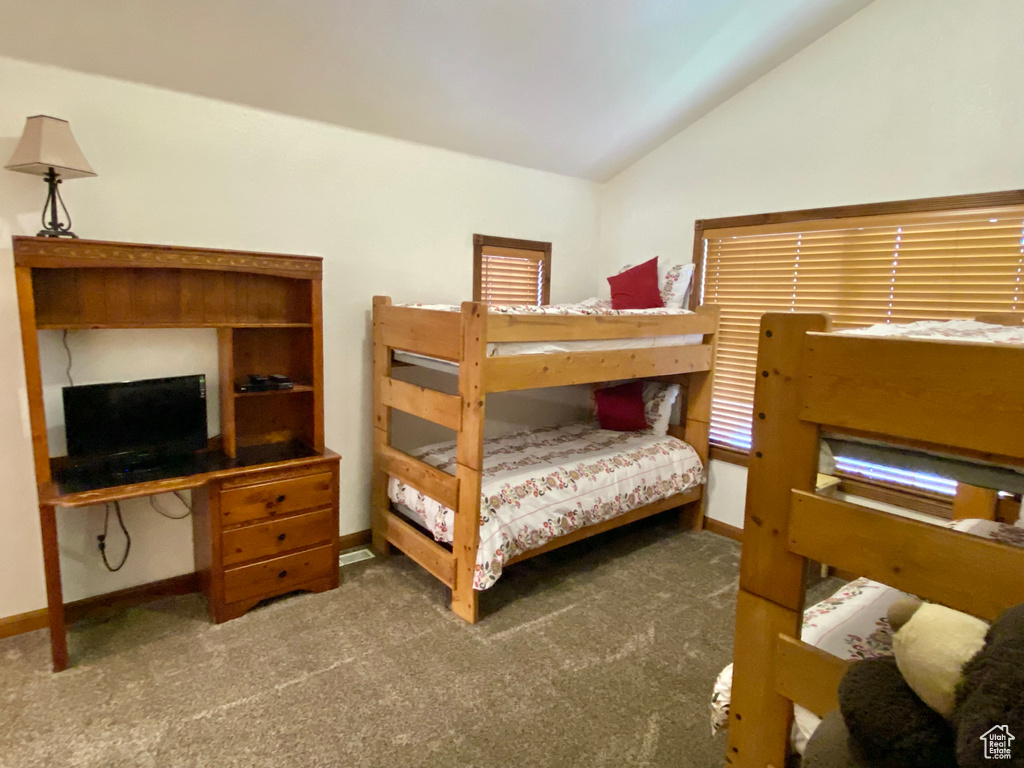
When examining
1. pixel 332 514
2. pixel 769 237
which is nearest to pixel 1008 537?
pixel 769 237

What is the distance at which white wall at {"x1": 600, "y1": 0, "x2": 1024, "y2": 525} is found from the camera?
2441mm

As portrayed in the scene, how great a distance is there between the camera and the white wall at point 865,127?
8.01ft

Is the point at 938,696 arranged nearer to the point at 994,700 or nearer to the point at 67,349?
the point at 994,700

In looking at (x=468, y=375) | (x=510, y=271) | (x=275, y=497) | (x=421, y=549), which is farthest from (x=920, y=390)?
Answer: (x=510, y=271)

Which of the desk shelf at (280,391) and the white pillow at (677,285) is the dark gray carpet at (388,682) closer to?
the desk shelf at (280,391)

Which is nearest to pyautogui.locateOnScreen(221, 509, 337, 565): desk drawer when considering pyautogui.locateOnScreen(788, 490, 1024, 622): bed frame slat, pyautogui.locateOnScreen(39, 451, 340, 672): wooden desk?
pyautogui.locateOnScreen(39, 451, 340, 672): wooden desk

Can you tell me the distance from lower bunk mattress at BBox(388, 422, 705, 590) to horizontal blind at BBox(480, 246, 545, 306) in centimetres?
92

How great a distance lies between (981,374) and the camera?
3.00ft

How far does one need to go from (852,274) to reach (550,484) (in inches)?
75.5

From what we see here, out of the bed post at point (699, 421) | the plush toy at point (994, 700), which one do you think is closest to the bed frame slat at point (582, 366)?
the bed post at point (699, 421)

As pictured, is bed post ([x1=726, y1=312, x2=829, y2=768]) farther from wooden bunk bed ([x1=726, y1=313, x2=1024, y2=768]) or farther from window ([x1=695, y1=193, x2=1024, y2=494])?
window ([x1=695, y1=193, x2=1024, y2=494])

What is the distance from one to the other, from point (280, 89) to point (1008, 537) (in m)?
3.15

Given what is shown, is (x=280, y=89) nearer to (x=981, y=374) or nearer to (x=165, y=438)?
(x=165, y=438)

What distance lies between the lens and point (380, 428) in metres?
3.03
